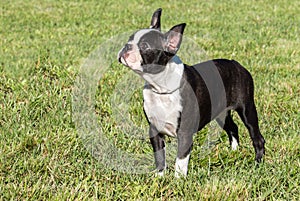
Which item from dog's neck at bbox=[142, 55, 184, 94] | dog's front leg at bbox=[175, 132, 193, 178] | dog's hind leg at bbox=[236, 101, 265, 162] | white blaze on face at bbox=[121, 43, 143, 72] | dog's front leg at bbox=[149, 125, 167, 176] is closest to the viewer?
white blaze on face at bbox=[121, 43, 143, 72]

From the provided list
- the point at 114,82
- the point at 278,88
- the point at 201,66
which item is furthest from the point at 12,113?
the point at 278,88

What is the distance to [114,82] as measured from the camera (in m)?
6.61

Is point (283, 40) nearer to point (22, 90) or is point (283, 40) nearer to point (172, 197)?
point (22, 90)

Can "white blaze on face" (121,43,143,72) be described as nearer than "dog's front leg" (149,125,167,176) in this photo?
Yes

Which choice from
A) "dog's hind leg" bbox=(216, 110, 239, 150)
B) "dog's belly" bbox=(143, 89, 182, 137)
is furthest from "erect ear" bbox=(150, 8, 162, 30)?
"dog's hind leg" bbox=(216, 110, 239, 150)

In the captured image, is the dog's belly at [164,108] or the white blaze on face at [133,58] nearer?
the white blaze on face at [133,58]

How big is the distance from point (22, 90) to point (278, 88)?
329 centimetres

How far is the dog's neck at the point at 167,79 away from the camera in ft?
12.5

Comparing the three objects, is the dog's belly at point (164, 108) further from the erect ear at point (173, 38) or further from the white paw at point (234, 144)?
the white paw at point (234, 144)

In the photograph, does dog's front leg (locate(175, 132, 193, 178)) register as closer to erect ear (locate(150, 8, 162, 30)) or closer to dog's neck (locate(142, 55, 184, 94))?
dog's neck (locate(142, 55, 184, 94))

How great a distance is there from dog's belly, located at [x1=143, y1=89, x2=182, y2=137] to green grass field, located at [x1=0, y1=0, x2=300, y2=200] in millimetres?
468

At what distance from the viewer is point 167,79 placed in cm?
386

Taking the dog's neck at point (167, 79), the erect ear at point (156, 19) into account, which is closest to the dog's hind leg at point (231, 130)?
the dog's neck at point (167, 79)

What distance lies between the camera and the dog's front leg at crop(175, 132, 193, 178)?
401 centimetres
